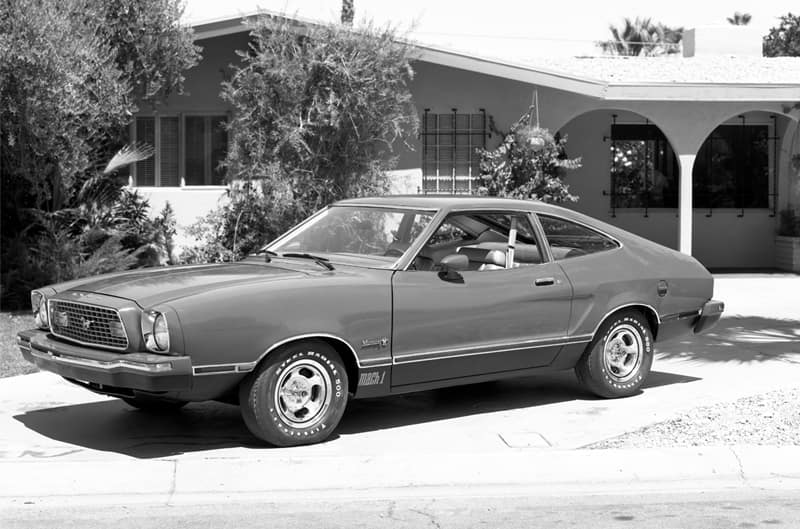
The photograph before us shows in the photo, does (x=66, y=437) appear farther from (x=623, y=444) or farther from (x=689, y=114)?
(x=689, y=114)

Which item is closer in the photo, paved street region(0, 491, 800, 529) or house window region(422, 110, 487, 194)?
paved street region(0, 491, 800, 529)

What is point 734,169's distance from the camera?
73.0 feet

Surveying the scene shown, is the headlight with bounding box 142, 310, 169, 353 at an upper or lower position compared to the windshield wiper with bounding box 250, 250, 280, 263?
lower

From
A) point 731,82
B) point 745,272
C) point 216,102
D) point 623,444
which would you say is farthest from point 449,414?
point 745,272

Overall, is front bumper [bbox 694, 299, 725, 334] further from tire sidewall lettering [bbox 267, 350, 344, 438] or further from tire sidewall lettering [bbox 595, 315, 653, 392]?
tire sidewall lettering [bbox 267, 350, 344, 438]

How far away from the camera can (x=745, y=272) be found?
66.9 ft

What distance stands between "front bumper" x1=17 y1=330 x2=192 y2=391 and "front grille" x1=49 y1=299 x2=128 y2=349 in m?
0.07

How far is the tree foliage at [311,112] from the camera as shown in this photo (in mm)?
15320

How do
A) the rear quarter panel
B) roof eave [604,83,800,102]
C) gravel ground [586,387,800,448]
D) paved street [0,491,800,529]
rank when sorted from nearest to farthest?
paved street [0,491,800,529] → gravel ground [586,387,800,448] → the rear quarter panel → roof eave [604,83,800,102]

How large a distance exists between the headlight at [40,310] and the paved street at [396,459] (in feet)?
2.38

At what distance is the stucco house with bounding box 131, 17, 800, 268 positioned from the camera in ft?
55.3

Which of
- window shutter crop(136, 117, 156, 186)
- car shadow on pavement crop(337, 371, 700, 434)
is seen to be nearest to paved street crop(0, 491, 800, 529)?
car shadow on pavement crop(337, 371, 700, 434)

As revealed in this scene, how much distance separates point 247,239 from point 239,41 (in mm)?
3003

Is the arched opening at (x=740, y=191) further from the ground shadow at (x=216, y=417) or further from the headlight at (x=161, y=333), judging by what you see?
the headlight at (x=161, y=333)
